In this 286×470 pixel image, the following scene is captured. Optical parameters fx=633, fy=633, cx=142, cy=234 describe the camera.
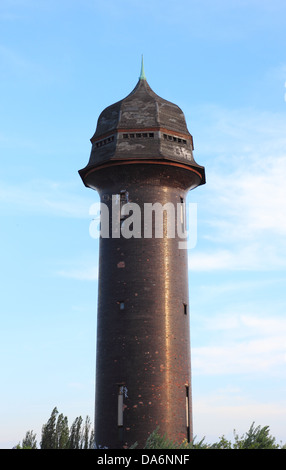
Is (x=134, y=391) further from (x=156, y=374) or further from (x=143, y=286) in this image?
(x=143, y=286)

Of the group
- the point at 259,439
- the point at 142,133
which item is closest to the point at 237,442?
the point at 259,439

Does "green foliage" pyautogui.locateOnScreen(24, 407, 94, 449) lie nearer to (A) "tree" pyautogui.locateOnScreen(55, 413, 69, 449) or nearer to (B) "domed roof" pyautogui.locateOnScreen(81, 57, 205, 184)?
(A) "tree" pyautogui.locateOnScreen(55, 413, 69, 449)

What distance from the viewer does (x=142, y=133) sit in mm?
29703

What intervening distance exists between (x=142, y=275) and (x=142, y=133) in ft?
22.4

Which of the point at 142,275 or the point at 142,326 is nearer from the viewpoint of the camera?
the point at 142,326

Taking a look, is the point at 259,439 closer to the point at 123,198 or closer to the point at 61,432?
the point at 123,198

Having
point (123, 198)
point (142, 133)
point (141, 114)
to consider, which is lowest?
point (123, 198)

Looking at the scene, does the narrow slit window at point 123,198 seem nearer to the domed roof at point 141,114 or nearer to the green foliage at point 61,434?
the domed roof at point 141,114

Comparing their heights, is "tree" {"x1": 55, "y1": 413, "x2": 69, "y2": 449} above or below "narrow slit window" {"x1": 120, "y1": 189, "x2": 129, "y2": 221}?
below

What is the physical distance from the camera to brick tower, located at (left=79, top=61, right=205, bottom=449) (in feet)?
86.5

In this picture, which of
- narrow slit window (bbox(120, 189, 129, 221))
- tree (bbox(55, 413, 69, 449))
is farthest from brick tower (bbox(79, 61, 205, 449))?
tree (bbox(55, 413, 69, 449))

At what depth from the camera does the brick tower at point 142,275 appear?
26.4 meters

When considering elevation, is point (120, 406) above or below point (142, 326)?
below

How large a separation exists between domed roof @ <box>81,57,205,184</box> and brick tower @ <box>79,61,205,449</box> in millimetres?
50
